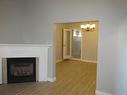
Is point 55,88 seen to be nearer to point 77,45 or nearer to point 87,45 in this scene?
point 87,45

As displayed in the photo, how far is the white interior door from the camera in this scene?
340 inches

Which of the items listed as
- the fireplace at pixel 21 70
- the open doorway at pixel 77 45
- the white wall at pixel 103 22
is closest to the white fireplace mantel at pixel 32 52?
the fireplace at pixel 21 70

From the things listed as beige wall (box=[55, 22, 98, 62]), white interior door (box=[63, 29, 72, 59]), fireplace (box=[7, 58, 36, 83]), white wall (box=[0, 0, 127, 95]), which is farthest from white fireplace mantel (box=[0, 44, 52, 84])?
white interior door (box=[63, 29, 72, 59])

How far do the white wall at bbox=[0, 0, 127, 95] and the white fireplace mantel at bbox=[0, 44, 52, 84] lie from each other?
0.37 meters

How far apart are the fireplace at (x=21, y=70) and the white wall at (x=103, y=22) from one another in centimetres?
81

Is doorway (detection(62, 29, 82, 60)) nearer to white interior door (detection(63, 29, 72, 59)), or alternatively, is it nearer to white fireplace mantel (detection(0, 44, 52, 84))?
white interior door (detection(63, 29, 72, 59))

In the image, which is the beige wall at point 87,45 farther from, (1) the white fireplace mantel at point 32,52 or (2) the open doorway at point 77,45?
(1) the white fireplace mantel at point 32,52

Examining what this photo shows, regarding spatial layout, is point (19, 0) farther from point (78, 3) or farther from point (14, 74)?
point (14, 74)

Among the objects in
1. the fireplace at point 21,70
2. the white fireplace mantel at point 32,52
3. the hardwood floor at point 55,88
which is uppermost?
the white fireplace mantel at point 32,52

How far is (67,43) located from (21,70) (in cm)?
488

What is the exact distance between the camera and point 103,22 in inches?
138

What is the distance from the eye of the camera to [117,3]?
3279mm

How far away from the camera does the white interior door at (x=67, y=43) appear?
28.3 feet

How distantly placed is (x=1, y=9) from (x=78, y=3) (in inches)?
99.6
